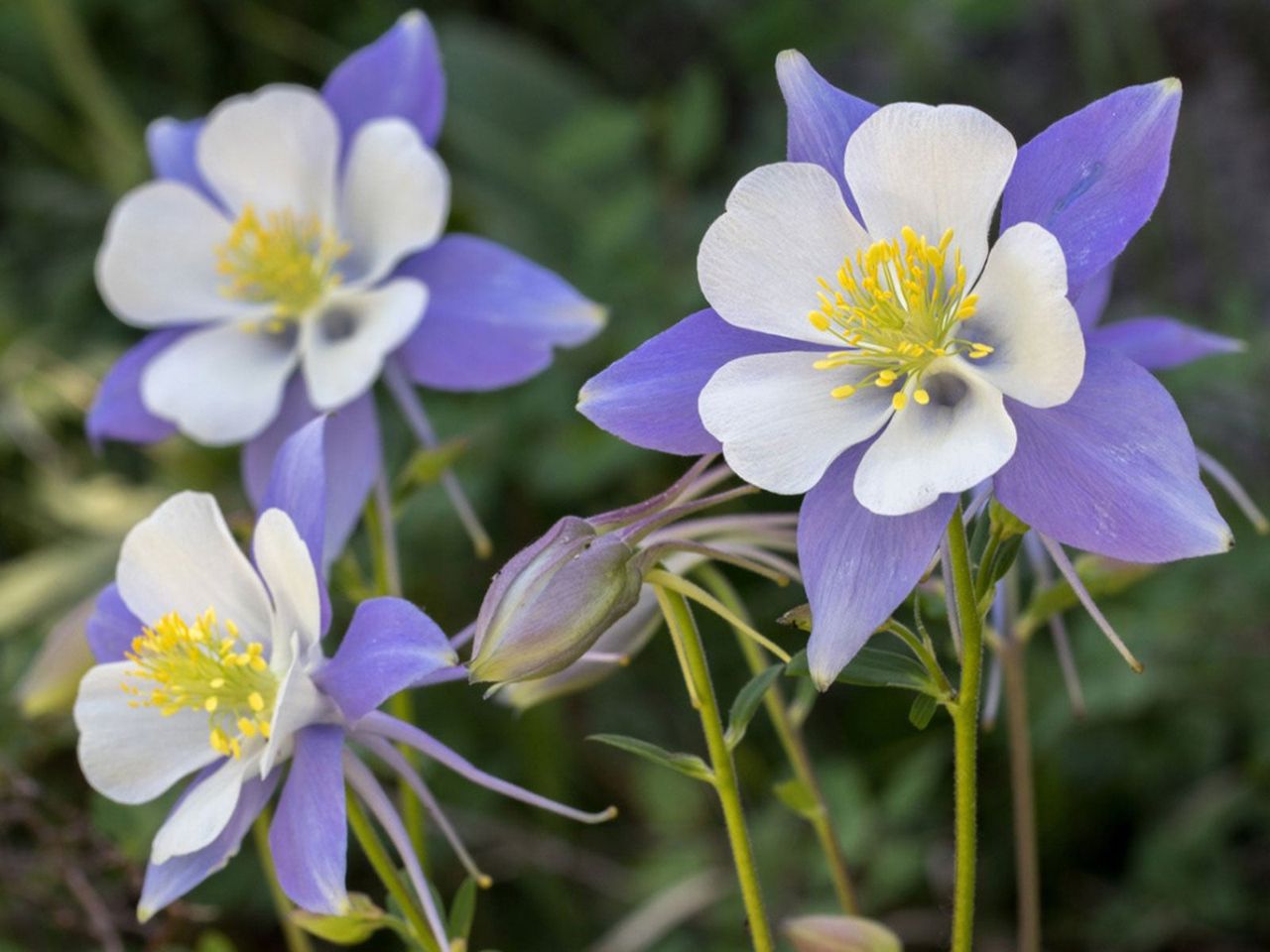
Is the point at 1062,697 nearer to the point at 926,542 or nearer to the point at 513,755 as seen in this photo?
the point at 513,755

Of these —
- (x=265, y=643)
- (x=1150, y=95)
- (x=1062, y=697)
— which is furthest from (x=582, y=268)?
(x=1150, y=95)

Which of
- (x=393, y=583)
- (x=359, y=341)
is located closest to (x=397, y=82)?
(x=359, y=341)

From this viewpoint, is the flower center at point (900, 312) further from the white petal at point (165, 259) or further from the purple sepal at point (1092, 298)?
the white petal at point (165, 259)

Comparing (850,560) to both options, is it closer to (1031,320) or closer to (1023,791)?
(1031,320)

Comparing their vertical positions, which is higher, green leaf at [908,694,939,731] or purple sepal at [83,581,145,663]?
purple sepal at [83,581,145,663]

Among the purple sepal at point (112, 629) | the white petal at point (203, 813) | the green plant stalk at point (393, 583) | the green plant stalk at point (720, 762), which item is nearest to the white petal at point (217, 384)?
the green plant stalk at point (393, 583)

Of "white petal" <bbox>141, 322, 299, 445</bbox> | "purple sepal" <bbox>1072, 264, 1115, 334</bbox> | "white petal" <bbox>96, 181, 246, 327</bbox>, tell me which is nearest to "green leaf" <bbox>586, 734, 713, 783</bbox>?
"purple sepal" <bbox>1072, 264, 1115, 334</bbox>

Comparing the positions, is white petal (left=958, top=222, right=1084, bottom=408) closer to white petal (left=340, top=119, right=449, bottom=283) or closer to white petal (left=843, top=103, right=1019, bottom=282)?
white petal (left=843, top=103, right=1019, bottom=282)
